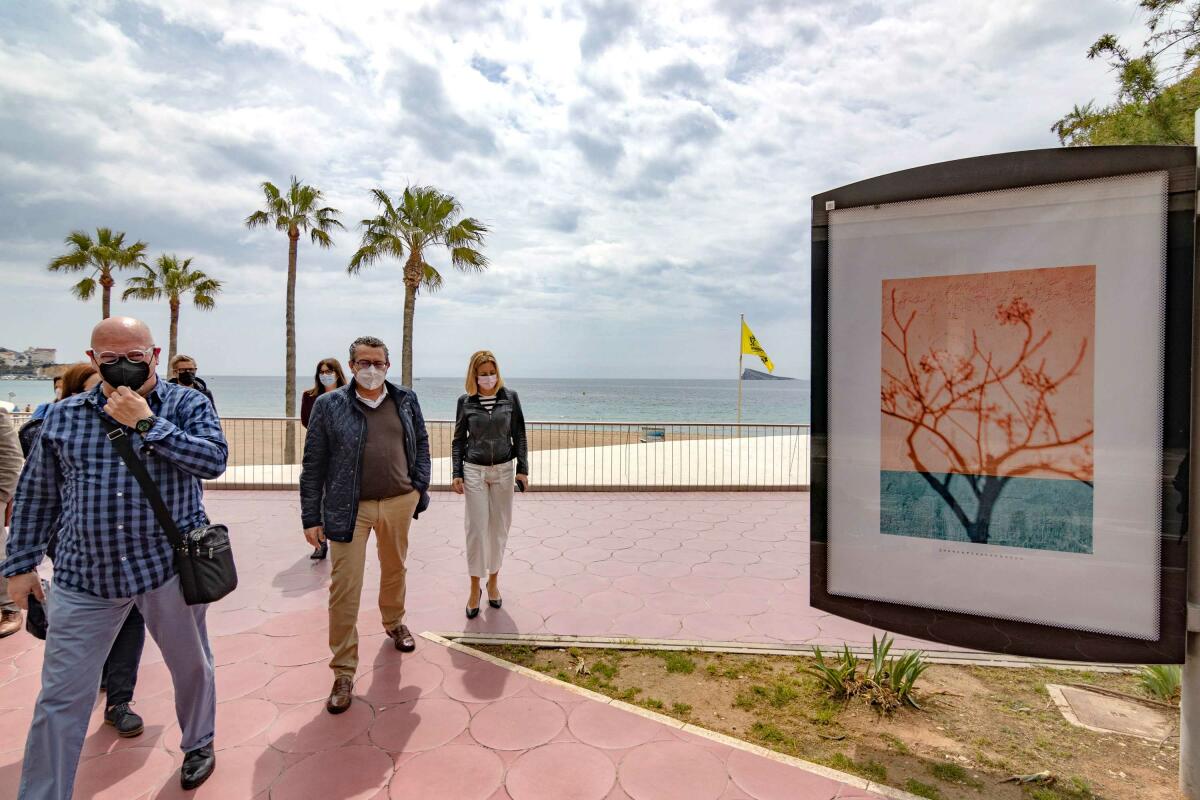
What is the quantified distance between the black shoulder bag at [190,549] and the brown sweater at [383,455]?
110cm

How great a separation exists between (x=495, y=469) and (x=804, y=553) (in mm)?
3734

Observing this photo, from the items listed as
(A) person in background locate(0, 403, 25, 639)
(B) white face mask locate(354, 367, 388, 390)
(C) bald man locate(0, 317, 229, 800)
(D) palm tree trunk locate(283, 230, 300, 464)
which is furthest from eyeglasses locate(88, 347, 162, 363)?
(D) palm tree trunk locate(283, 230, 300, 464)

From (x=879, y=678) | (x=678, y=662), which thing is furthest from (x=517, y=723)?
(x=879, y=678)

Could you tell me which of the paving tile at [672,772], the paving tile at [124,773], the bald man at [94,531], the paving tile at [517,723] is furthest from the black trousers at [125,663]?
the paving tile at [672,772]

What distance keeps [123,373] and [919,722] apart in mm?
4211

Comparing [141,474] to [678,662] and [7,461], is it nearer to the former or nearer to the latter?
[7,461]

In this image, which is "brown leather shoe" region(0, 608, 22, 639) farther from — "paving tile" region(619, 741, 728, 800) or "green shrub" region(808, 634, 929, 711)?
"green shrub" region(808, 634, 929, 711)

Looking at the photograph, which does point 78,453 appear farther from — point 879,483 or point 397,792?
point 879,483

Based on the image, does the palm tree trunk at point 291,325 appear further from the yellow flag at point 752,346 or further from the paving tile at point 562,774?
the paving tile at point 562,774

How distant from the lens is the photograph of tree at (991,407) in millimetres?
2609

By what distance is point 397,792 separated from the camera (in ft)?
8.62

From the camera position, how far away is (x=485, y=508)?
15.4ft

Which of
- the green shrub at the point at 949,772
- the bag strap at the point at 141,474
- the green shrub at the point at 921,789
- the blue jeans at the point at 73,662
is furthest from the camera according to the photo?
the green shrub at the point at 949,772

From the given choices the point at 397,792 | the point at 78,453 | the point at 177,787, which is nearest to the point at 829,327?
the point at 397,792
